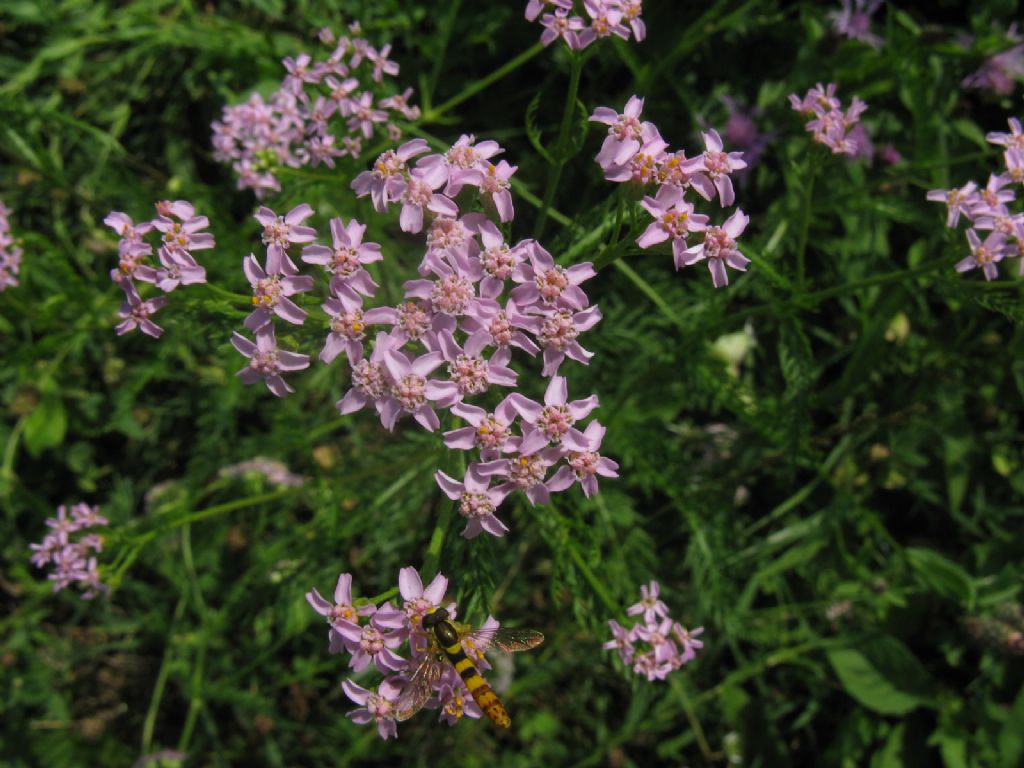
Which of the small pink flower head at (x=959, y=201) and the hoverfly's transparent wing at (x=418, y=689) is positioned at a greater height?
the small pink flower head at (x=959, y=201)

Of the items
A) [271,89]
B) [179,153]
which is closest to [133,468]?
[179,153]

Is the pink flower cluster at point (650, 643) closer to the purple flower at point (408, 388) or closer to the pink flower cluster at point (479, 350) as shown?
the pink flower cluster at point (479, 350)

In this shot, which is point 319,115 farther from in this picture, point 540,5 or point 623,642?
point 623,642

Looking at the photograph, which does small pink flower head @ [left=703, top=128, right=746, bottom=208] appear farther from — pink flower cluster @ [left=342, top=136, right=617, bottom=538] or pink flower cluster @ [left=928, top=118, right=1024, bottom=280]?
pink flower cluster @ [left=928, top=118, right=1024, bottom=280]

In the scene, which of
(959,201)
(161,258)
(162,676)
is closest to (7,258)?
(161,258)

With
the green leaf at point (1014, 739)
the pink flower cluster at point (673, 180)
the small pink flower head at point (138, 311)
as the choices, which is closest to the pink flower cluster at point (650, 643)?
the pink flower cluster at point (673, 180)

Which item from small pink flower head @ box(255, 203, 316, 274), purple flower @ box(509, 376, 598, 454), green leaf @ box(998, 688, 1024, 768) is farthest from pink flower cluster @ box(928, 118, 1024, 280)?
green leaf @ box(998, 688, 1024, 768)
